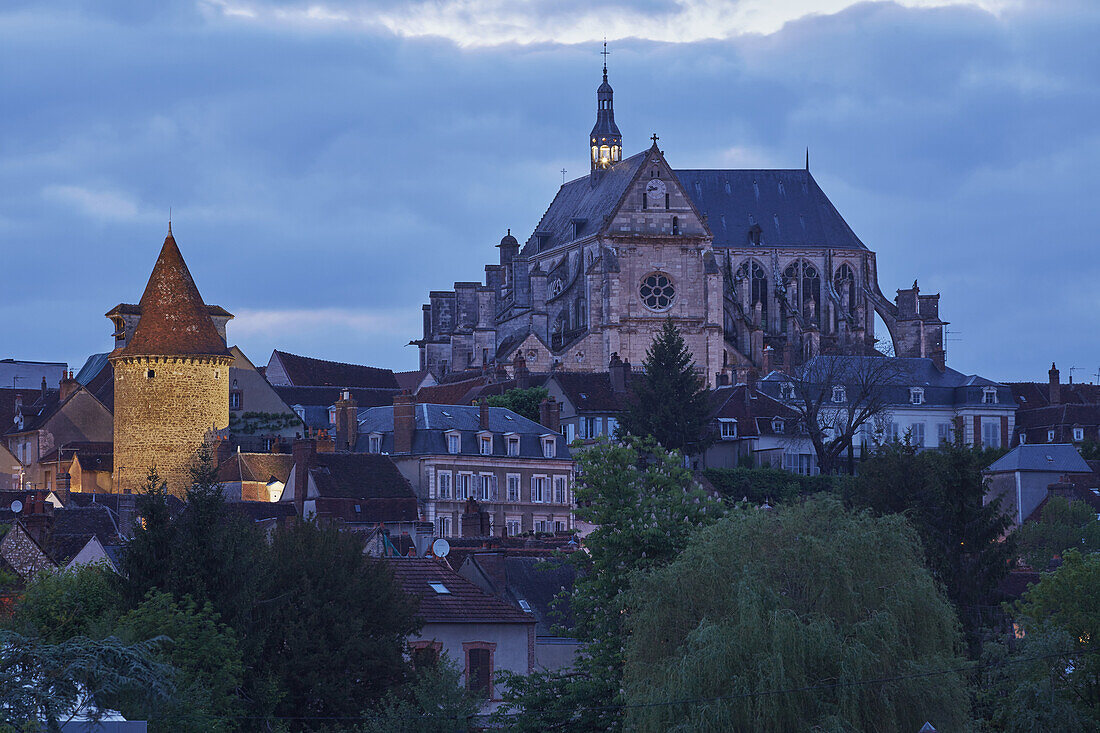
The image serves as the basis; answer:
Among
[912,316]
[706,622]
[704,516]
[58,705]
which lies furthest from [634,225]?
[58,705]

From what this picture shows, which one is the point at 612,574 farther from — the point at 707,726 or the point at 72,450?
the point at 72,450

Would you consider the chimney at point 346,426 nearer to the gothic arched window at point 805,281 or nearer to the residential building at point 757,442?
the residential building at point 757,442

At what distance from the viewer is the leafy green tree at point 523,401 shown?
8250 cm

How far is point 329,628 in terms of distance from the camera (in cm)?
3869

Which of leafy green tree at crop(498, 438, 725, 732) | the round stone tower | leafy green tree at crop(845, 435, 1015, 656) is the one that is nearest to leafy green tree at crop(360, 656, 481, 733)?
leafy green tree at crop(498, 438, 725, 732)

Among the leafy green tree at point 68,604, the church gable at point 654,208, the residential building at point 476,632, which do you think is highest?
the church gable at point 654,208

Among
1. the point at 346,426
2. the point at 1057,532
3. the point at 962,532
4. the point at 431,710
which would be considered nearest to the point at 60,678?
the point at 431,710

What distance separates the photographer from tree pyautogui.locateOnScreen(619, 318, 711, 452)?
80.6 metres

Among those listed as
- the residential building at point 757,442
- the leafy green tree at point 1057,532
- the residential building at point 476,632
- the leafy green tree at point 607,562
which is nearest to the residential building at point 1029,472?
the leafy green tree at point 1057,532

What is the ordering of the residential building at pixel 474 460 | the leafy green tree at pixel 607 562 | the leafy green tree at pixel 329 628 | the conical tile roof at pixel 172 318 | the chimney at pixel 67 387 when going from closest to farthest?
1. the leafy green tree at pixel 607 562
2. the leafy green tree at pixel 329 628
3. the residential building at pixel 474 460
4. the conical tile roof at pixel 172 318
5. the chimney at pixel 67 387

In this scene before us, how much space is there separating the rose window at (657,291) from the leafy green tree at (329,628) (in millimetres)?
59551

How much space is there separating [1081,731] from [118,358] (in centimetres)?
4554

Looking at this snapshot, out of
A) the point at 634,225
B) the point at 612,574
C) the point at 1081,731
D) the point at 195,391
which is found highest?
the point at 634,225

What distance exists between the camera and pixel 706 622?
33594 mm
